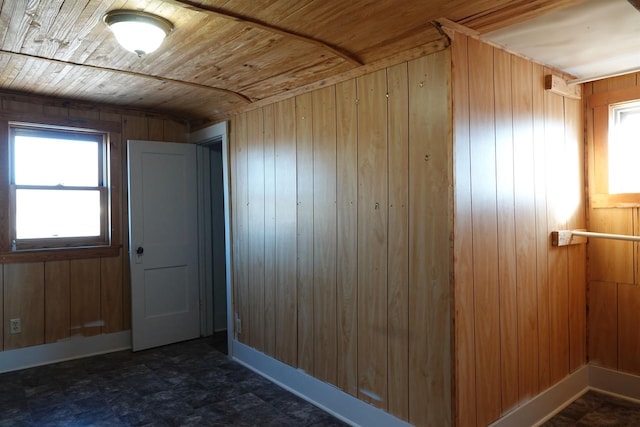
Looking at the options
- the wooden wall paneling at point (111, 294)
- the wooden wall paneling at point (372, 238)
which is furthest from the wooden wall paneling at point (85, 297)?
the wooden wall paneling at point (372, 238)

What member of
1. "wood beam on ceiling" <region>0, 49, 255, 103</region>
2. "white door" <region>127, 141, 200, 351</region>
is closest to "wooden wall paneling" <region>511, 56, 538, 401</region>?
"wood beam on ceiling" <region>0, 49, 255, 103</region>

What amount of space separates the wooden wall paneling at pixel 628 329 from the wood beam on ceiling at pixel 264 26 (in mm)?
2475

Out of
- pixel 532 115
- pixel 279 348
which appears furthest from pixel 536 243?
pixel 279 348

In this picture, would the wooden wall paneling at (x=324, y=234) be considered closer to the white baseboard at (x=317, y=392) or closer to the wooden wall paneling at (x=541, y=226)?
the white baseboard at (x=317, y=392)

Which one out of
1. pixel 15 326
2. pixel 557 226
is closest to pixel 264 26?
pixel 557 226

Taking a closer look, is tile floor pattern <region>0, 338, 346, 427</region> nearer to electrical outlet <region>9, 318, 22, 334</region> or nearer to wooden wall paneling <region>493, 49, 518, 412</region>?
electrical outlet <region>9, 318, 22, 334</region>

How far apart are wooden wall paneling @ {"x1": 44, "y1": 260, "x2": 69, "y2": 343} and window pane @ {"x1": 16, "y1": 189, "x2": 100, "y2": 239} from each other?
294 mm

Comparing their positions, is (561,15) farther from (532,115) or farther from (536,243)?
(536,243)

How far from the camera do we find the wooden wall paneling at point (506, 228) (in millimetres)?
2438

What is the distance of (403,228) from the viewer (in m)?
2.41

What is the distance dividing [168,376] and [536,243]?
2.95 m

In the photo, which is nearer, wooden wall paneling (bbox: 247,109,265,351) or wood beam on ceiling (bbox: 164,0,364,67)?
wood beam on ceiling (bbox: 164,0,364,67)

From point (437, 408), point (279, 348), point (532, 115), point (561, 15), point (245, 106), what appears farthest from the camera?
point (245, 106)

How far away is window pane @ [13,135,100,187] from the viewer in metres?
3.70
